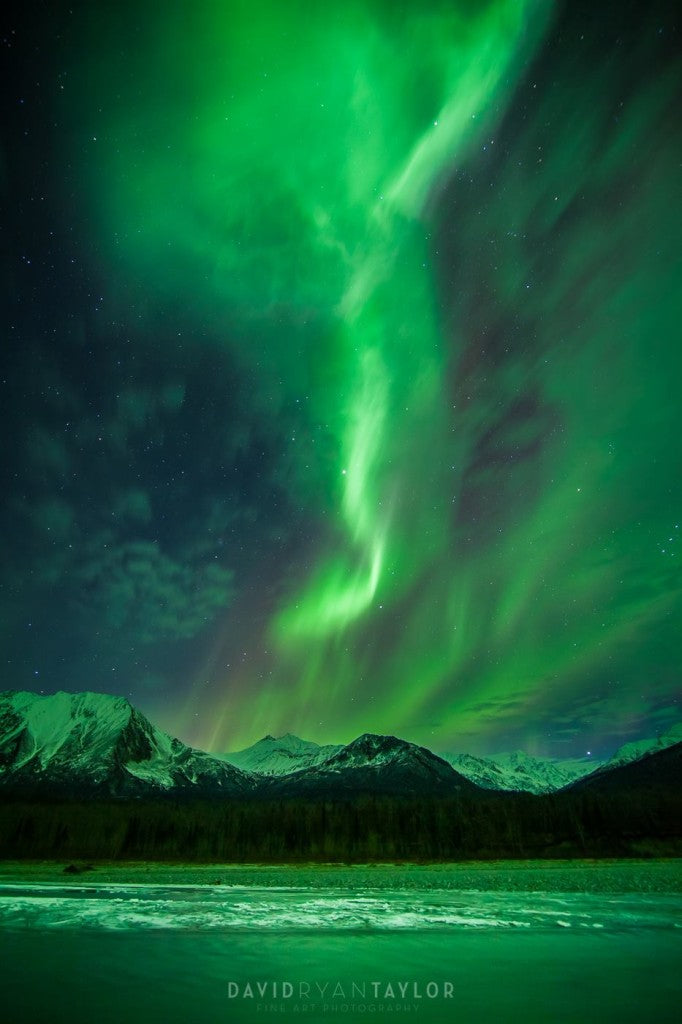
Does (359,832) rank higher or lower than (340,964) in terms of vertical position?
lower

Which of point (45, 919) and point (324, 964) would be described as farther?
point (45, 919)

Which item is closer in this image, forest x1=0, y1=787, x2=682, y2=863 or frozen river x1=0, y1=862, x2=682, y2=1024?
frozen river x1=0, y1=862, x2=682, y2=1024

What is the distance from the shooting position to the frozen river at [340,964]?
38.8 feet

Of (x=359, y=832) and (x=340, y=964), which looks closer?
(x=340, y=964)

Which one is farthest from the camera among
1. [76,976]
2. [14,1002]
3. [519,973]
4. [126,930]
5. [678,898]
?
[678,898]

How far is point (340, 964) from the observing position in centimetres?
1617

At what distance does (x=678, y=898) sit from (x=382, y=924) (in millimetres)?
30834

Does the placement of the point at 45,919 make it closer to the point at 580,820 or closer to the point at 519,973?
the point at 519,973

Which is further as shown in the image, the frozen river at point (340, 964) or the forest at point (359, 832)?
the forest at point (359, 832)

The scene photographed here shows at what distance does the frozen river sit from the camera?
11.8 metres

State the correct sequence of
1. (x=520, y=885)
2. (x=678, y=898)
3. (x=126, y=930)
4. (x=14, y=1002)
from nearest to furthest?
(x=14, y=1002) < (x=126, y=930) < (x=678, y=898) < (x=520, y=885)

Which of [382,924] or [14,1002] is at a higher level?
[14,1002]

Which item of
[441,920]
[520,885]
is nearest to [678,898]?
[520,885]

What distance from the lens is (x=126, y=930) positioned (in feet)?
76.8
